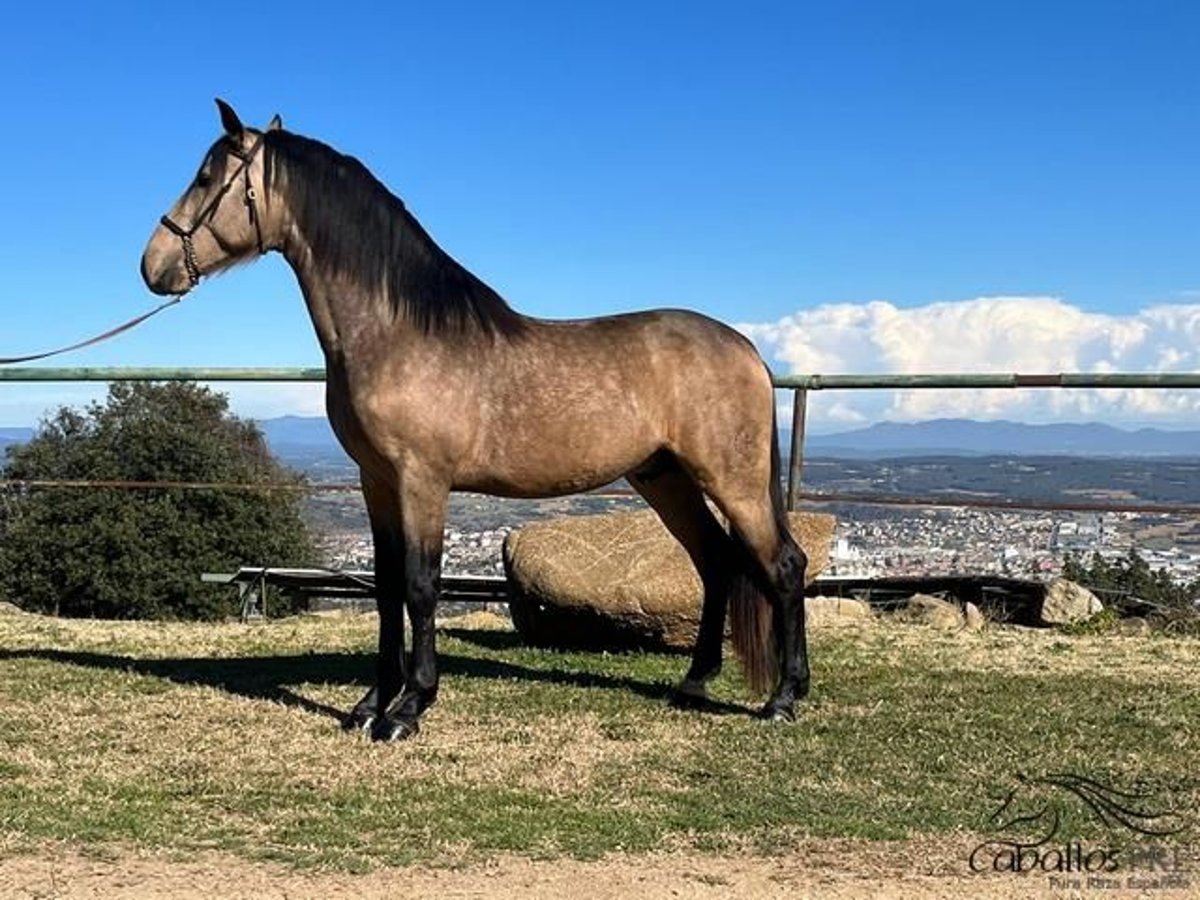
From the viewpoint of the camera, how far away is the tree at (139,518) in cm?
1892

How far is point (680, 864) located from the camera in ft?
10.0

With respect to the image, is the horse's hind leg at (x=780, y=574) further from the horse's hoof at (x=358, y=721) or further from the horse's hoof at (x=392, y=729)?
the horse's hoof at (x=358, y=721)

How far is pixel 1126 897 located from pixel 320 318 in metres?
3.41

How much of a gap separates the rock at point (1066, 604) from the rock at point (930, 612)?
55 centimetres

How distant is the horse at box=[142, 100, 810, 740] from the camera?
4652 millimetres

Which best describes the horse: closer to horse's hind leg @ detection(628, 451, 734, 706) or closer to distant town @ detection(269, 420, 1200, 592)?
horse's hind leg @ detection(628, 451, 734, 706)

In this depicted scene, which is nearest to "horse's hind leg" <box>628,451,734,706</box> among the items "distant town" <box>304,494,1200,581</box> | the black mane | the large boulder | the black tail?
the black tail

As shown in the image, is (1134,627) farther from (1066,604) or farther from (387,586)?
(387,586)

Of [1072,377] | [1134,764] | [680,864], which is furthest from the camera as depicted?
[1072,377]

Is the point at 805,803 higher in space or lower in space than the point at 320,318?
lower

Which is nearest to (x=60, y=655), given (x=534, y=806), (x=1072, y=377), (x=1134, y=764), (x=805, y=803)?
(x=534, y=806)

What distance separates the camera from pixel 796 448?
7477 mm

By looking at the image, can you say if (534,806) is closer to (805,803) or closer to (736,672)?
(805,803)

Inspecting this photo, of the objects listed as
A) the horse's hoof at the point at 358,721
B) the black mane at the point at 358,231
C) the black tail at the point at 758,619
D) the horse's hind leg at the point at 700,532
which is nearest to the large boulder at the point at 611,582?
the horse's hind leg at the point at 700,532
